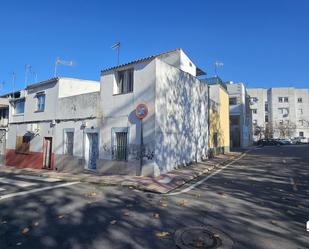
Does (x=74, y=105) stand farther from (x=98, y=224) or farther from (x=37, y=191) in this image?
(x=98, y=224)

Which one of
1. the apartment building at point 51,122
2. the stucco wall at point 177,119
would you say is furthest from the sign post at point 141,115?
the apartment building at point 51,122

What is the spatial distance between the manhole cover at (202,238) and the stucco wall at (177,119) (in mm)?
6941

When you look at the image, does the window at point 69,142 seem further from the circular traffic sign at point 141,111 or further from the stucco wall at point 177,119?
the stucco wall at point 177,119

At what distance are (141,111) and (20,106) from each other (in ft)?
48.5

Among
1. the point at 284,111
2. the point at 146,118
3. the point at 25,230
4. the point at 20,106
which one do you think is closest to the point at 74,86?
the point at 20,106

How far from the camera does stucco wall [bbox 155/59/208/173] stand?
500 inches

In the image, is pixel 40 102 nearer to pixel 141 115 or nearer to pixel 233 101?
pixel 141 115

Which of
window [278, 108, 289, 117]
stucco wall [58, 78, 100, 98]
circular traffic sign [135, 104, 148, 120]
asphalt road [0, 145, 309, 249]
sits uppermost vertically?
window [278, 108, 289, 117]

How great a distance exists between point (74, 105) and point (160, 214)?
12.0 m

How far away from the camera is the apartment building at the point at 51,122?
15.8 metres

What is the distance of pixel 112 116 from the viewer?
14.0 metres

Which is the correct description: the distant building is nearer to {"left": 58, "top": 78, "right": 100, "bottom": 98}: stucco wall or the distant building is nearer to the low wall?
{"left": 58, "top": 78, "right": 100, "bottom": 98}: stucco wall

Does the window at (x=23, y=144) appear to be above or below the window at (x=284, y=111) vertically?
below

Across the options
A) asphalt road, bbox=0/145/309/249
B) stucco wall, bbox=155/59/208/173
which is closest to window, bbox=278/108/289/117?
stucco wall, bbox=155/59/208/173
